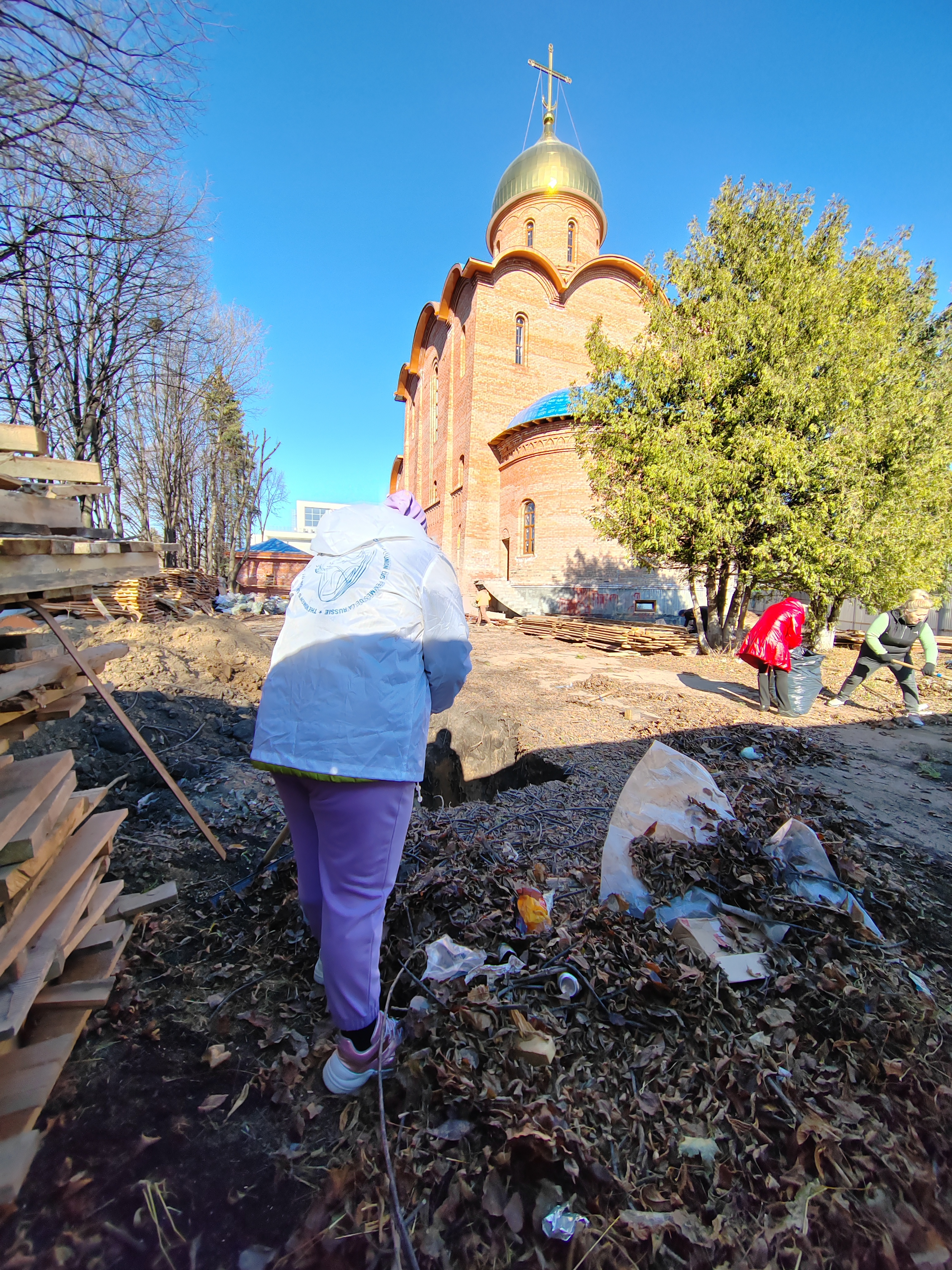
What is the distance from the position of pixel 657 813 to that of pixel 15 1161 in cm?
260

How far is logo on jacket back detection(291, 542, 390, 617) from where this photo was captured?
175 cm

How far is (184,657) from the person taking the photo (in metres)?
6.85

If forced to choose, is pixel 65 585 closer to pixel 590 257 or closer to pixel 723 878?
pixel 723 878

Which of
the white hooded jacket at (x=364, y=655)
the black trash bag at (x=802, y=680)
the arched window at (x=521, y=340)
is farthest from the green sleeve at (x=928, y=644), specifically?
the arched window at (x=521, y=340)

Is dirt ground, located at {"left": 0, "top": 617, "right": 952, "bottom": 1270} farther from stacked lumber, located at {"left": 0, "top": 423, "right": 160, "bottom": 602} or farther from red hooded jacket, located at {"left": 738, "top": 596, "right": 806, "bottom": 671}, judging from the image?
stacked lumber, located at {"left": 0, "top": 423, "right": 160, "bottom": 602}

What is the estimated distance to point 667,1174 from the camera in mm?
1521

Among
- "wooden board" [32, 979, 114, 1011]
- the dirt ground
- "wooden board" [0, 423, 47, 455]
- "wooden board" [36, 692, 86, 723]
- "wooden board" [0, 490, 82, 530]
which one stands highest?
"wooden board" [0, 423, 47, 455]

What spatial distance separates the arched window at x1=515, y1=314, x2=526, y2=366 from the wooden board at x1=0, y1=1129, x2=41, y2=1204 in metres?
26.1

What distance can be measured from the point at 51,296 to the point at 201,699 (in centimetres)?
885

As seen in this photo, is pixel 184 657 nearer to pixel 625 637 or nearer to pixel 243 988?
pixel 243 988

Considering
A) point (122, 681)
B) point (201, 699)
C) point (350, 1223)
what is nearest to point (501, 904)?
point (350, 1223)

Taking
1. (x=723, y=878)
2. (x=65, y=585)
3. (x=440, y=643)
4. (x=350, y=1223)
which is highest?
(x=65, y=585)

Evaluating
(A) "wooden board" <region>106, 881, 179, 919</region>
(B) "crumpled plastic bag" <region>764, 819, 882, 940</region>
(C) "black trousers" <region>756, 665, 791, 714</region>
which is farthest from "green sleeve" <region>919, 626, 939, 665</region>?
(A) "wooden board" <region>106, 881, 179, 919</region>

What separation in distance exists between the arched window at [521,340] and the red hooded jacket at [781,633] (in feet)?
66.7
